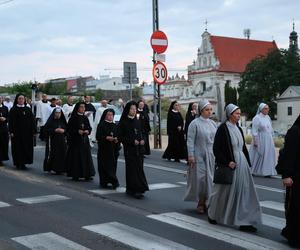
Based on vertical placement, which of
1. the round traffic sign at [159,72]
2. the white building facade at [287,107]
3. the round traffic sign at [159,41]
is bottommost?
the white building facade at [287,107]

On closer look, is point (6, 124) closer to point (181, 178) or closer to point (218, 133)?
point (181, 178)

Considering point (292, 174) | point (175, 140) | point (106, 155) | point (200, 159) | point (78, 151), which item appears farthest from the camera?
point (175, 140)

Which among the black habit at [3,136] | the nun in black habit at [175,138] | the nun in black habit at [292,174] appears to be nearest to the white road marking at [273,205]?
the nun in black habit at [292,174]

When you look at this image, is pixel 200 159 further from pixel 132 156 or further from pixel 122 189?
pixel 122 189

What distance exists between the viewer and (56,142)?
1386cm

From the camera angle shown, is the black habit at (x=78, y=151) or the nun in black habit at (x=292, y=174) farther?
the black habit at (x=78, y=151)

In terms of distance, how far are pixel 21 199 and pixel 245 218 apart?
4364 mm

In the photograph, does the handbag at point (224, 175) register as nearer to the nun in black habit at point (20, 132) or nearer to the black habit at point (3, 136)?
the nun in black habit at point (20, 132)

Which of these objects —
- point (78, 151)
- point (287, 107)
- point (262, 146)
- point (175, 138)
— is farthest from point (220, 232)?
point (287, 107)

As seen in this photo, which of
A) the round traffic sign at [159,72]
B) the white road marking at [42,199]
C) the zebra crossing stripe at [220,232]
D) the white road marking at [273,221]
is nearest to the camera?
the zebra crossing stripe at [220,232]

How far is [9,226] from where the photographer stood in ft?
26.2

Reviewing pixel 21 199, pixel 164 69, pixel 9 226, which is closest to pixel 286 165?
pixel 9 226

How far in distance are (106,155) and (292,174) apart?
5.51 meters

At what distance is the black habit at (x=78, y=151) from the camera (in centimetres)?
1266
